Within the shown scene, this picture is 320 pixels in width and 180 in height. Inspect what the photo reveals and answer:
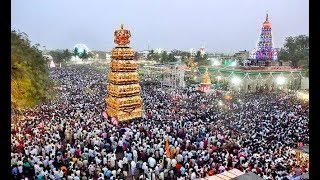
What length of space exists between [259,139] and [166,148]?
4308mm

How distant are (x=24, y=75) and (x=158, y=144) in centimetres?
557

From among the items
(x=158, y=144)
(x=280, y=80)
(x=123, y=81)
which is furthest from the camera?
(x=280, y=80)

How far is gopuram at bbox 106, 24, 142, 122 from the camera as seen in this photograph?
18688mm

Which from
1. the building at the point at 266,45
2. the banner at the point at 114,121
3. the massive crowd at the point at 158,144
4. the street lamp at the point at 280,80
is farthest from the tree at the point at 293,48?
the banner at the point at 114,121

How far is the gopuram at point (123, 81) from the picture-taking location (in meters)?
18.7

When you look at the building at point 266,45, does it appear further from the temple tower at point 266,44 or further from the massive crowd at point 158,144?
the massive crowd at point 158,144

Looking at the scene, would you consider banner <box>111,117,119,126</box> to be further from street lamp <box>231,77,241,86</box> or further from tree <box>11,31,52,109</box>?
street lamp <box>231,77,241,86</box>

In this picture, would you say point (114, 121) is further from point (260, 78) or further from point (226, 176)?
point (260, 78)

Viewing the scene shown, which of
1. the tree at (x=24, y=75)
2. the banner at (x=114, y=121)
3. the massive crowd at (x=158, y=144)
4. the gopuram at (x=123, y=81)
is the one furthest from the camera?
the gopuram at (x=123, y=81)

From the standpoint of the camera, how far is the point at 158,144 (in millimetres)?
12508

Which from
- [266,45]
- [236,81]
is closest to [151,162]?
[236,81]

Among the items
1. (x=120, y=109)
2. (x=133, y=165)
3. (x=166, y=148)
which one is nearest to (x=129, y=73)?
(x=120, y=109)

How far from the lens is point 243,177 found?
8.37m

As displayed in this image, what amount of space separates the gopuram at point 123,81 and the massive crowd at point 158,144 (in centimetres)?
94
